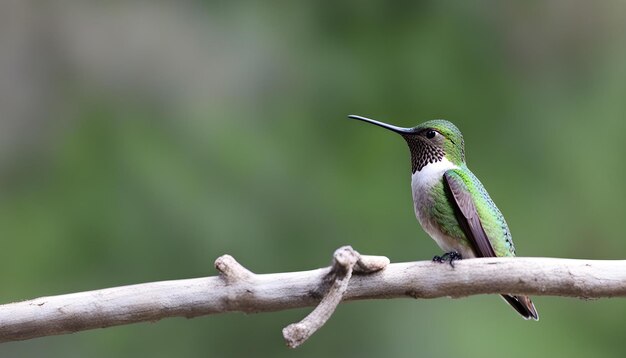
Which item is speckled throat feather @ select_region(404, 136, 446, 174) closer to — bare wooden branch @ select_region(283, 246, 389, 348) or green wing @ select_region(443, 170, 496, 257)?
green wing @ select_region(443, 170, 496, 257)

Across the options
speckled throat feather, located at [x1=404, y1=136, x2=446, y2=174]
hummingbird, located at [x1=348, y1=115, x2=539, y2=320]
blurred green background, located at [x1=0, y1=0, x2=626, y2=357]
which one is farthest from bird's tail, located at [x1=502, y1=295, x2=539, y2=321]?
blurred green background, located at [x1=0, y1=0, x2=626, y2=357]

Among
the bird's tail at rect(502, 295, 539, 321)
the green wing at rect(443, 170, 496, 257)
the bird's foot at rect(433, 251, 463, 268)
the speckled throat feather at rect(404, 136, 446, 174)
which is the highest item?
the speckled throat feather at rect(404, 136, 446, 174)

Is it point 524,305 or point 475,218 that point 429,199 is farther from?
point 524,305

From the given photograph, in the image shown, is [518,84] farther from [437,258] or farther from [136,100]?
[437,258]

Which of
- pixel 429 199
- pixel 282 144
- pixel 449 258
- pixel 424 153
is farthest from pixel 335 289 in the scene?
pixel 282 144

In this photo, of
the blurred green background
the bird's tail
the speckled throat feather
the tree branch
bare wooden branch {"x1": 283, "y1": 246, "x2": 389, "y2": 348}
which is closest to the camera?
bare wooden branch {"x1": 283, "y1": 246, "x2": 389, "y2": 348}

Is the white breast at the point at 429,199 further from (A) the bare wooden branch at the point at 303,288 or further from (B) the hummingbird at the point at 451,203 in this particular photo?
(A) the bare wooden branch at the point at 303,288

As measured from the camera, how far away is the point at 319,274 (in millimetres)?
1950

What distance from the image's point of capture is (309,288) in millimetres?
1956

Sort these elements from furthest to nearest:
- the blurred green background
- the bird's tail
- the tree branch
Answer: the blurred green background, the bird's tail, the tree branch

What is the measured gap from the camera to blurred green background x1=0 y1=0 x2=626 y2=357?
14.4 feet

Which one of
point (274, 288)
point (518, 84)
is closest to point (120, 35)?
point (518, 84)

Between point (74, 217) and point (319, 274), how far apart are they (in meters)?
2.85

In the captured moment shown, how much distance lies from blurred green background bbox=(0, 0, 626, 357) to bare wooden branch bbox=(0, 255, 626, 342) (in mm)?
2313
